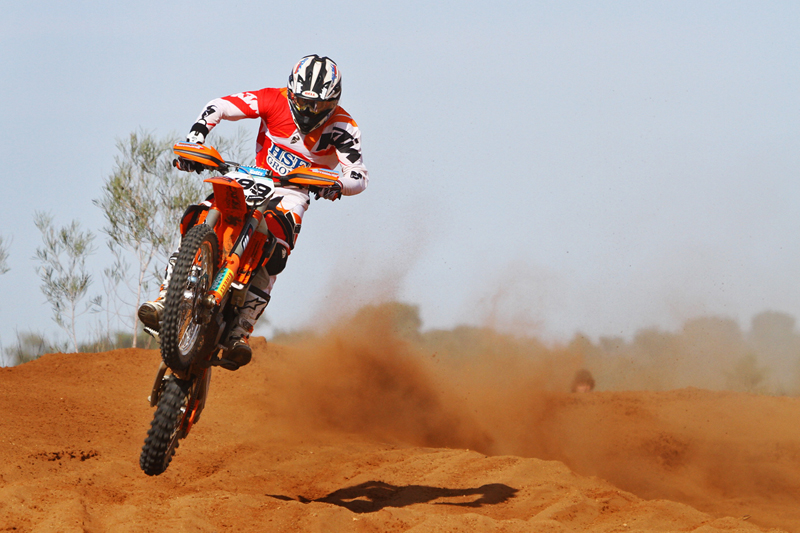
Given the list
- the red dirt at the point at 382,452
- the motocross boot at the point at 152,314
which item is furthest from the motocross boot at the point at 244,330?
the red dirt at the point at 382,452

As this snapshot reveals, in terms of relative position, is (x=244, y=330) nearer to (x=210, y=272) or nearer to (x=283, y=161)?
(x=210, y=272)

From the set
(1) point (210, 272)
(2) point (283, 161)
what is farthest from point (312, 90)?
(1) point (210, 272)

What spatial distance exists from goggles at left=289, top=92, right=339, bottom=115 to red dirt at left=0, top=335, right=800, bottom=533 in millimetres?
3783

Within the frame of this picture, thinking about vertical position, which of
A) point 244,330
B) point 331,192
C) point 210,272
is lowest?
point 244,330

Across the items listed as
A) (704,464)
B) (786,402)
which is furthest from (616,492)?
(786,402)

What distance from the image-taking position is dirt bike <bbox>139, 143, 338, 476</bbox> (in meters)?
5.26

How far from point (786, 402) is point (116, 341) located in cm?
1836

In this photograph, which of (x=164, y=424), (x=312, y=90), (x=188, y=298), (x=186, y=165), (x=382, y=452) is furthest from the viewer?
(x=382, y=452)

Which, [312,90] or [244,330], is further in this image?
[312,90]

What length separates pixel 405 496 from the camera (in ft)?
24.7

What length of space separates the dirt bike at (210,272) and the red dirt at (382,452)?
2.82ft

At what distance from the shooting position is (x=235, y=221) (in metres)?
5.79

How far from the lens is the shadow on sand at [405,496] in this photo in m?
7.21

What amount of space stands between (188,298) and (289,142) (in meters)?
2.67
